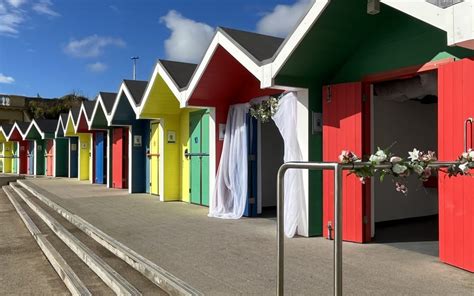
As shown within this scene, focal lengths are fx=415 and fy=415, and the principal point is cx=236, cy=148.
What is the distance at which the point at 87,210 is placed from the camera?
31.1 ft

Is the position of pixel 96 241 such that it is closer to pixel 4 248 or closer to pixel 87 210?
pixel 4 248

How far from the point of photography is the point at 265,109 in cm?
767

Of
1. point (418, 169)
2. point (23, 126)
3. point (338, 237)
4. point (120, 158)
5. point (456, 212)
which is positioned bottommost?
point (456, 212)

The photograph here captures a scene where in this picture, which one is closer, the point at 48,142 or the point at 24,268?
the point at 24,268

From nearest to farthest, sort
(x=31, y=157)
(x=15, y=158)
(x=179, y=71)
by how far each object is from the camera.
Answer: (x=179, y=71), (x=31, y=157), (x=15, y=158)

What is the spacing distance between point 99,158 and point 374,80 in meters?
14.7

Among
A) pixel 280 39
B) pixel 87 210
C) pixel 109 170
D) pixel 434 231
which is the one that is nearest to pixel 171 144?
pixel 87 210

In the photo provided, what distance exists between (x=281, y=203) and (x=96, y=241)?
462 cm

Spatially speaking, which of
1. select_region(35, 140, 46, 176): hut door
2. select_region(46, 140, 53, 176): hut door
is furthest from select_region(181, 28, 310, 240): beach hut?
select_region(35, 140, 46, 176): hut door

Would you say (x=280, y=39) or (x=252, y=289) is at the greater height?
(x=280, y=39)

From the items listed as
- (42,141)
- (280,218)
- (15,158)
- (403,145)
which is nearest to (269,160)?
(403,145)

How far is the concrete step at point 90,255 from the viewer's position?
437 cm

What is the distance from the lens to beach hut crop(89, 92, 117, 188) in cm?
1483

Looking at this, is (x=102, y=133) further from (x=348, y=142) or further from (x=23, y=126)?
(x=348, y=142)
